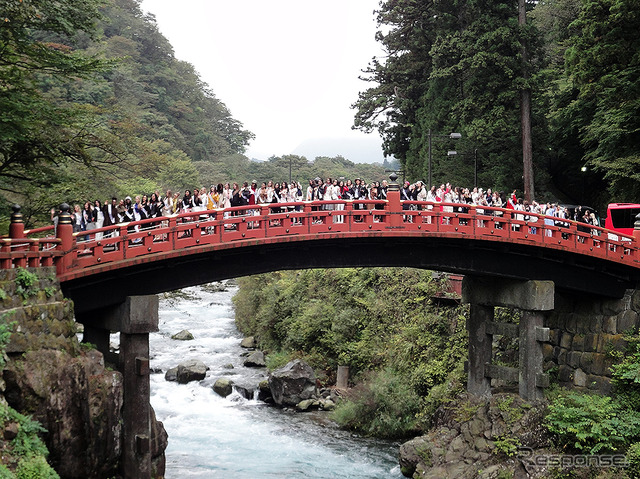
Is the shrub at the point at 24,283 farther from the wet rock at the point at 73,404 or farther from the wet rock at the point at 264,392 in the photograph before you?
the wet rock at the point at 264,392

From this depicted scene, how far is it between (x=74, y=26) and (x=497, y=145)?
28.4 metres

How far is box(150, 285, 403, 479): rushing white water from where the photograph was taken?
2488 centimetres

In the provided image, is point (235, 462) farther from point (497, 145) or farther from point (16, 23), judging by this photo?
point (497, 145)

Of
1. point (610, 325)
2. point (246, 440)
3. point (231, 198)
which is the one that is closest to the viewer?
point (231, 198)

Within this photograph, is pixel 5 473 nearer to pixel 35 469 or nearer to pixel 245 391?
pixel 35 469

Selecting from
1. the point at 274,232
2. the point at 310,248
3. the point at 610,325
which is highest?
the point at 274,232

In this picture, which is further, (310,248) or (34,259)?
(310,248)

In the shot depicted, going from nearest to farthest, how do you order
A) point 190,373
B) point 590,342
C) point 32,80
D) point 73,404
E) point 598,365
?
1. point 73,404
2. point 32,80
3. point 598,365
4. point 590,342
5. point 190,373

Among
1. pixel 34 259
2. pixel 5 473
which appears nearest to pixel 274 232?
pixel 34 259

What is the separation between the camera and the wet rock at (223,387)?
3347 cm

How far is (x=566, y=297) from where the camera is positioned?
91.6 ft

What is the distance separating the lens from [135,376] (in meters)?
18.6

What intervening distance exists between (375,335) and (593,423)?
14.7m

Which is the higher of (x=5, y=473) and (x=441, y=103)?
(x=441, y=103)
